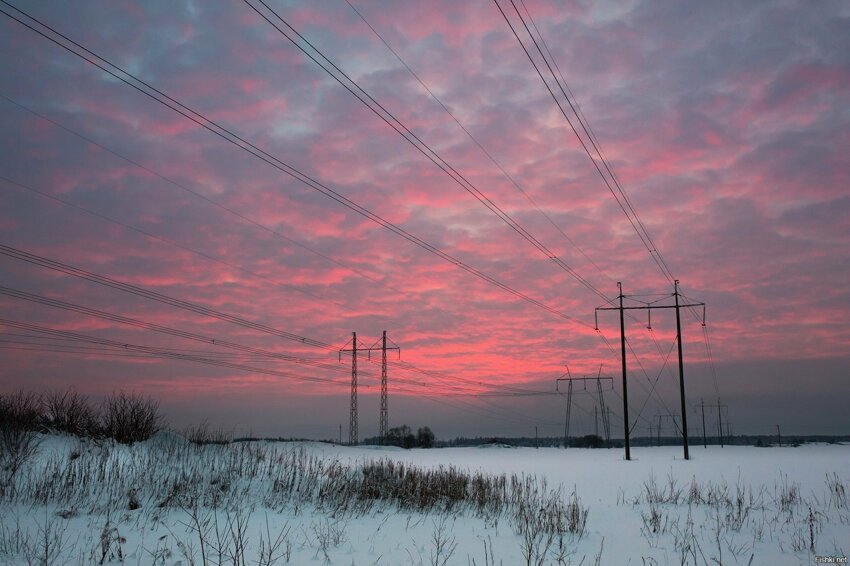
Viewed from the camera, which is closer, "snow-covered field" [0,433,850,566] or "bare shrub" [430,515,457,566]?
"bare shrub" [430,515,457,566]

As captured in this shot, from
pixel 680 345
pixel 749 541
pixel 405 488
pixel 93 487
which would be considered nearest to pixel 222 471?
pixel 93 487

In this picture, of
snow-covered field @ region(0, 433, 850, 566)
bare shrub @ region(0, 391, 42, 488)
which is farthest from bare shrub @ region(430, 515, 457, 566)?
bare shrub @ region(0, 391, 42, 488)

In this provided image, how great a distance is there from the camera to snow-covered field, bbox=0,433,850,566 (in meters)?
12.4

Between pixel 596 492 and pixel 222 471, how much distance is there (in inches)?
612

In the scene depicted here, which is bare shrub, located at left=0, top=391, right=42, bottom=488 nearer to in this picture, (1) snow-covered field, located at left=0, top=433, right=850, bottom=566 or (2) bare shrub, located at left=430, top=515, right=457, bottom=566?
(1) snow-covered field, located at left=0, top=433, right=850, bottom=566

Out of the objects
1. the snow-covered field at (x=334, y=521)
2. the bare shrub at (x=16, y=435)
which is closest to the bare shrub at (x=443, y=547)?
the snow-covered field at (x=334, y=521)

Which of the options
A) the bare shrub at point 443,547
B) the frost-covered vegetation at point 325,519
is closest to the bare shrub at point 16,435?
the frost-covered vegetation at point 325,519

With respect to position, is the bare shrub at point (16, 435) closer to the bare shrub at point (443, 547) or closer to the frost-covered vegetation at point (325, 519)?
the frost-covered vegetation at point (325, 519)

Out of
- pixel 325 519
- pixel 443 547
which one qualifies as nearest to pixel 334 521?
pixel 325 519

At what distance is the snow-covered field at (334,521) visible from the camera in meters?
12.4

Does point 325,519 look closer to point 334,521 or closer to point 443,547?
point 334,521

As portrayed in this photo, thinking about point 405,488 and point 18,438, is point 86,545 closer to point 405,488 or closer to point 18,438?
point 405,488

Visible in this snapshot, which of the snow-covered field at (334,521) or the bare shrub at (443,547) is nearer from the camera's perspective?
the bare shrub at (443,547)

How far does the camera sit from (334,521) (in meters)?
16.3
